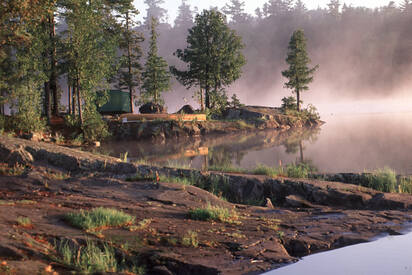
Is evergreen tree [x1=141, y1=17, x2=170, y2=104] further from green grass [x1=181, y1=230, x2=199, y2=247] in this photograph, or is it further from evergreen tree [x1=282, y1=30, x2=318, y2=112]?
green grass [x1=181, y1=230, x2=199, y2=247]

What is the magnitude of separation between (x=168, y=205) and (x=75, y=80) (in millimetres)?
25410

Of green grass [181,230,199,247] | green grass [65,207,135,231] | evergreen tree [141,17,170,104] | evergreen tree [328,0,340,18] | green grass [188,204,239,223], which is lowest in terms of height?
green grass [181,230,199,247]

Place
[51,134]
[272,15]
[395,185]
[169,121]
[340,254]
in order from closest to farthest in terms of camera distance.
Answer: [340,254]
[395,185]
[51,134]
[169,121]
[272,15]

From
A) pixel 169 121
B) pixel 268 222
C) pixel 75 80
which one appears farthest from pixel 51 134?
pixel 268 222

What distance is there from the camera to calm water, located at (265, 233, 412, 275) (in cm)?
544

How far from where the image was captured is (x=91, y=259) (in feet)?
15.8

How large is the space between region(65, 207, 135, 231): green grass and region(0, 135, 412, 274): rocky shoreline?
0.18m

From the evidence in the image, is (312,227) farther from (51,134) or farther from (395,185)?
(51,134)

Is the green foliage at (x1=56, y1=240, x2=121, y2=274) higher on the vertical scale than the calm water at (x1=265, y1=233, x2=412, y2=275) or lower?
higher

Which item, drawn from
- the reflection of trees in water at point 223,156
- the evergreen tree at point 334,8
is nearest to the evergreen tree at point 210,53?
the reflection of trees in water at point 223,156

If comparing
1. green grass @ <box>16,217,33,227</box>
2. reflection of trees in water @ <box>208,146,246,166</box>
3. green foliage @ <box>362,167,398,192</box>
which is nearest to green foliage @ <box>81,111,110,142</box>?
reflection of trees in water @ <box>208,146,246,166</box>

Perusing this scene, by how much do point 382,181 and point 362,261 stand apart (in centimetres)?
761

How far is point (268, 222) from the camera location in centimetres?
769

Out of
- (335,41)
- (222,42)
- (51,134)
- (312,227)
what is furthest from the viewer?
(335,41)
